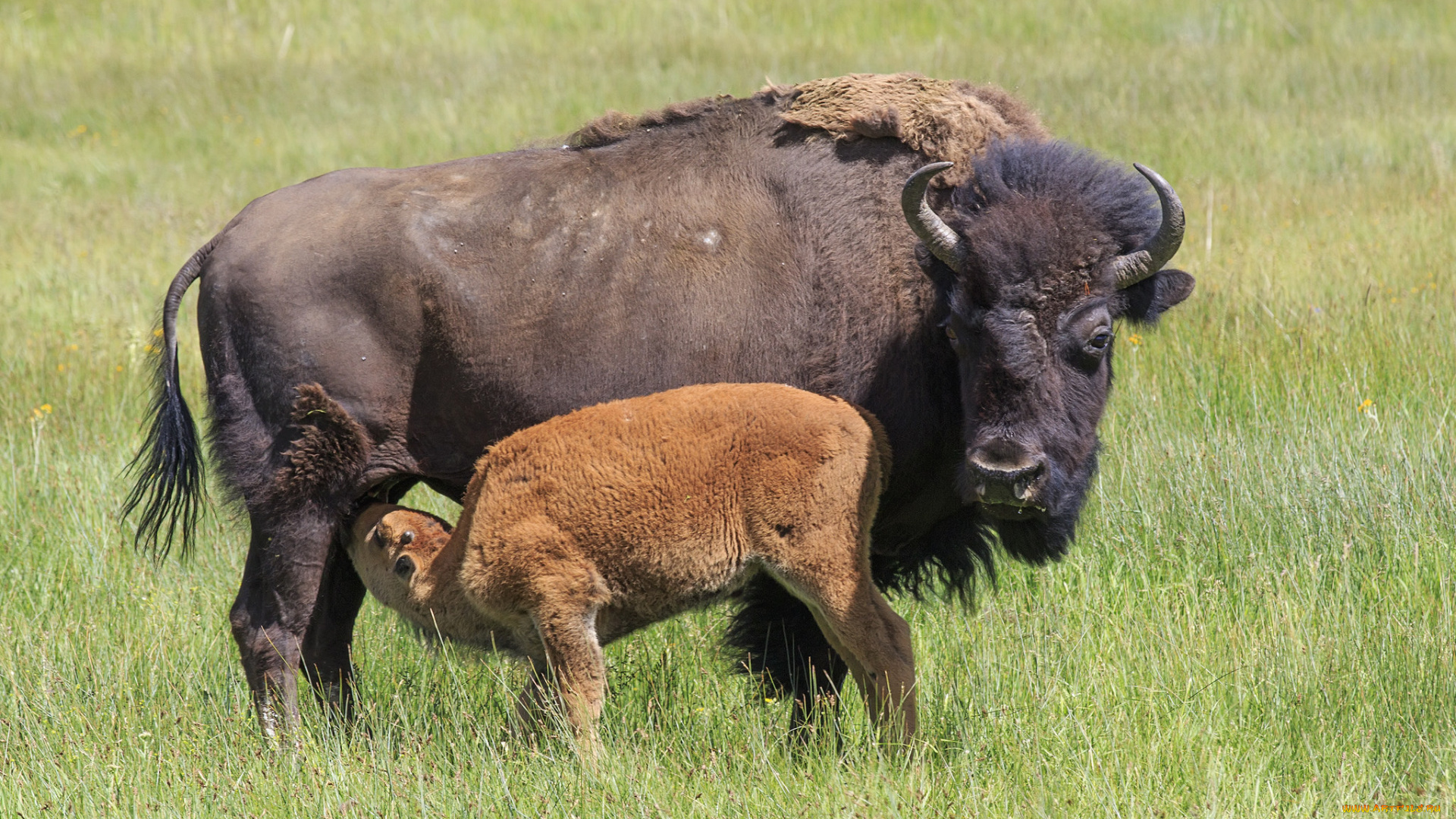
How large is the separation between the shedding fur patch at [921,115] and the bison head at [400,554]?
6.39ft

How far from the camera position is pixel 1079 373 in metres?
3.96

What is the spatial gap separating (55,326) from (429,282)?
6.32 m

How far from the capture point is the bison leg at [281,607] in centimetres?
434

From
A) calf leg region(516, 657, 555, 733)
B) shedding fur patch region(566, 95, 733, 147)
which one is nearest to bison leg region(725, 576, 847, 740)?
calf leg region(516, 657, 555, 733)

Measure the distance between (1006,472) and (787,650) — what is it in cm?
115

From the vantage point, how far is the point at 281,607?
439cm

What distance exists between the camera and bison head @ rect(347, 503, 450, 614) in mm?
4047

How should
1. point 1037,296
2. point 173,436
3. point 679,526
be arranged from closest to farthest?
point 679,526, point 1037,296, point 173,436

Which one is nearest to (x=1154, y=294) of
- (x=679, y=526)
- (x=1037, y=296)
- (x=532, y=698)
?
(x=1037, y=296)

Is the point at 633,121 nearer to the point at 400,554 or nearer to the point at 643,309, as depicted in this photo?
the point at 643,309

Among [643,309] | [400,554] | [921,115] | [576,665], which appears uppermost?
[921,115]

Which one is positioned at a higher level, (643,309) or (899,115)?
(899,115)

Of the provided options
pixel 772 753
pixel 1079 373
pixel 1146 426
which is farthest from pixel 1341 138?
pixel 772 753

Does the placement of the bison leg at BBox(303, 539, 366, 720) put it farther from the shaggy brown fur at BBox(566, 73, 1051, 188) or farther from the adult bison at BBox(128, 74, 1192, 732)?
the shaggy brown fur at BBox(566, 73, 1051, 188)
